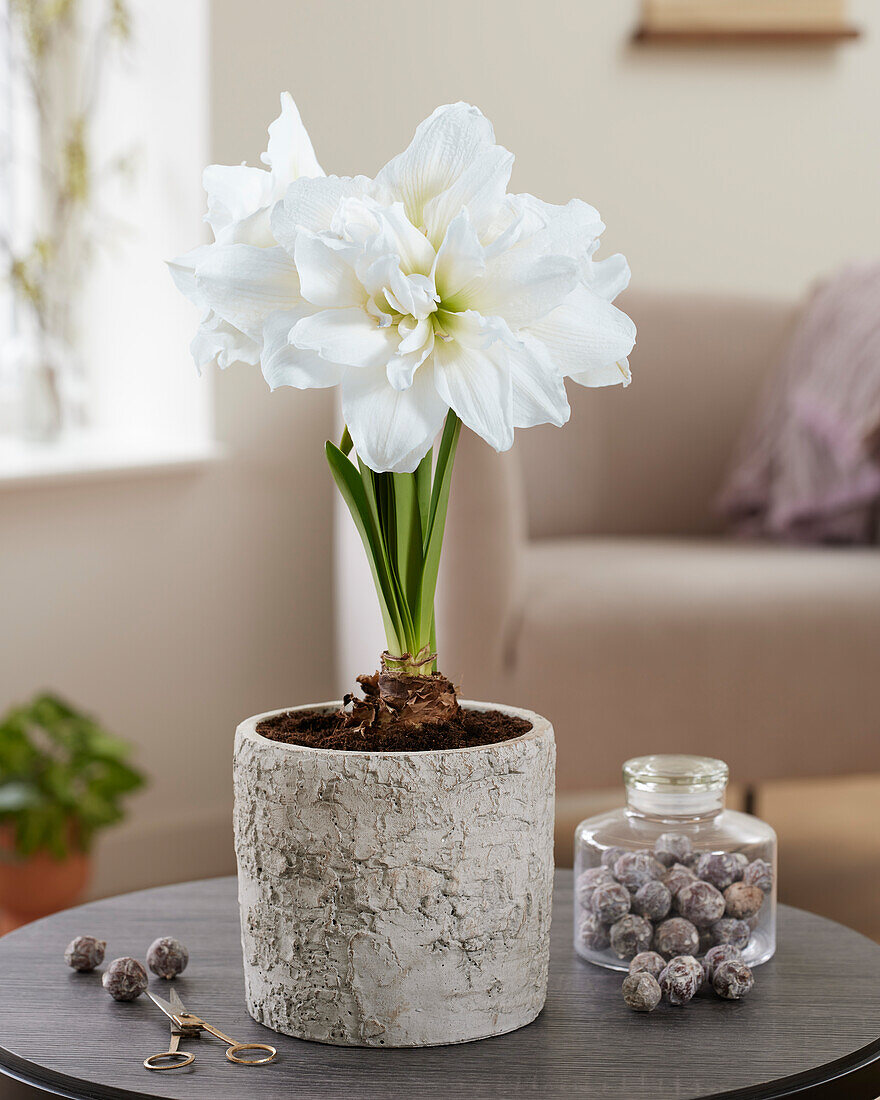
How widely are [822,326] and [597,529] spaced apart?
0.48 m

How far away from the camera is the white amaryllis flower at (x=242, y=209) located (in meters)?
0.62

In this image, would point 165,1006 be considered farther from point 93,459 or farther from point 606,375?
point 93,459

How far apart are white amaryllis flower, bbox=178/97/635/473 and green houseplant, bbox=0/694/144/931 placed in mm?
1331

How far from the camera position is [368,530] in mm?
656

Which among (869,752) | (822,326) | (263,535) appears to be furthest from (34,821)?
(822,326)

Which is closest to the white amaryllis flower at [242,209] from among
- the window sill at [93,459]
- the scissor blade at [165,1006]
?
the scissor blade at [165,1006]

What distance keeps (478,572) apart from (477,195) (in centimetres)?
106

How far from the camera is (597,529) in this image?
2230 millimetres

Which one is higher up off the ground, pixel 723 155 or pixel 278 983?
pixel 723 155

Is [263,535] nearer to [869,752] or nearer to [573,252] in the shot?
[869,752]

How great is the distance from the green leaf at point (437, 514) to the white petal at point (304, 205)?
0.12m

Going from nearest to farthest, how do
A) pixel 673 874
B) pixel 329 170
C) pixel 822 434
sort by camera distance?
pixel 673 874
pixel 822 434
pixel 329 170

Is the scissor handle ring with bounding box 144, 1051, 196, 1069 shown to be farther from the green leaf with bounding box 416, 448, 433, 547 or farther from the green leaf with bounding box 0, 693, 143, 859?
the green leaf with bounding box 0, 693, 143, 859

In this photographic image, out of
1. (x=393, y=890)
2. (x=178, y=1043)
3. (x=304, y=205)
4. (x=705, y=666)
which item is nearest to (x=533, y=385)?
(x=304, y=205)
